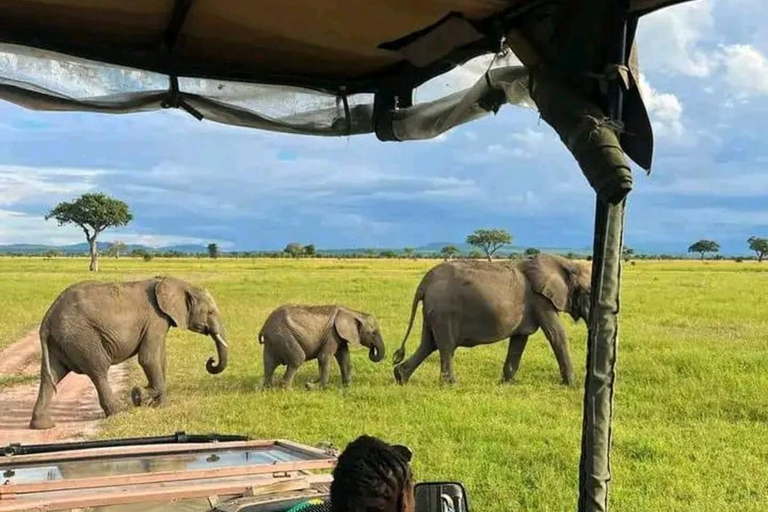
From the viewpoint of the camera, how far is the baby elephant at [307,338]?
10258 mm

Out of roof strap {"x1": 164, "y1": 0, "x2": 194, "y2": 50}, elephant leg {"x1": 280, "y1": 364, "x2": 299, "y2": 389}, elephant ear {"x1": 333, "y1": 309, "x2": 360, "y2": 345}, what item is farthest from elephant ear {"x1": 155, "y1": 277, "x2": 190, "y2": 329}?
roof strap {"x1": 164, "y1": 0, "x2": 194, "y2": 50}

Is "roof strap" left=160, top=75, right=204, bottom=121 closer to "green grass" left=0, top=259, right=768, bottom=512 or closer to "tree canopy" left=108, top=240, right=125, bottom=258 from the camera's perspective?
"green grass" left=0, top=259, right=768, bottom=512

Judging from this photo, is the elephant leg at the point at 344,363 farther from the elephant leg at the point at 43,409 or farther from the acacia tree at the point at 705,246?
the acacia tree at the point at 705,246

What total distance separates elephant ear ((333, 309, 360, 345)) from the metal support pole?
7975mm

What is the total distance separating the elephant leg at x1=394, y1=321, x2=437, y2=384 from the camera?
11.0 meters

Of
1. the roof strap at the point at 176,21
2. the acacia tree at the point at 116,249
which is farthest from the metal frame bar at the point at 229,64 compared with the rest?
the acacia tree at the point at 116,249

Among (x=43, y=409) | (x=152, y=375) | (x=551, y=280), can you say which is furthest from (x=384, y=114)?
(x=551, y=280)

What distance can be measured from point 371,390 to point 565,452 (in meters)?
3.33

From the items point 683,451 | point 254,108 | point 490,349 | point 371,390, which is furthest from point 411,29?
point 490,349

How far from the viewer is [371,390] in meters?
9.83

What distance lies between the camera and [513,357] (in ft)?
36.6

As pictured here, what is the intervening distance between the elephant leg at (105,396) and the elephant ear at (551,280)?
508cm

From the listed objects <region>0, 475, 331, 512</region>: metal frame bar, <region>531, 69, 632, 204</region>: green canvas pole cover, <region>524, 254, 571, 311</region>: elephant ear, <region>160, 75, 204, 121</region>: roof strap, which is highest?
<region>160, 75, 204, 121</region>: roof strap

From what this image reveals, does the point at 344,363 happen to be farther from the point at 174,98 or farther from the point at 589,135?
the point at 589,135
